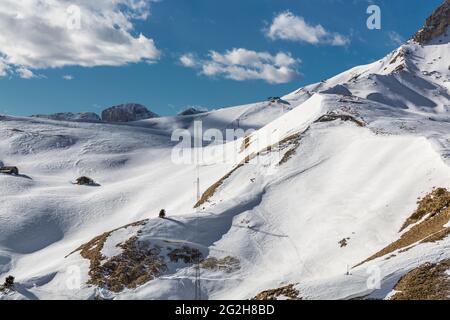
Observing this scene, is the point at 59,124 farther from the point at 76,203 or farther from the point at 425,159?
the point at 425,159

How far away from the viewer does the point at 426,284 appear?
19031 mm

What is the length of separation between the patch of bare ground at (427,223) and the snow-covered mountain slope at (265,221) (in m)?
0.11

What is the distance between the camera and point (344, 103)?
6794cm

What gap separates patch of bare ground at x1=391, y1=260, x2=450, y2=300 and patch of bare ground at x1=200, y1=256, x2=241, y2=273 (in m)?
13.3

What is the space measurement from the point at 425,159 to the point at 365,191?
5.53 m

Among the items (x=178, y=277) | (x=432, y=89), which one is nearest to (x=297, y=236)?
(x=178, y=277)

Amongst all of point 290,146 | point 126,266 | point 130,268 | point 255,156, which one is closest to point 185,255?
point 130,268

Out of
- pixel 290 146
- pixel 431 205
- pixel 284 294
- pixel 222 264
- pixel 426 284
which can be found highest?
pixel 290 146

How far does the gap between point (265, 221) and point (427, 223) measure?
511 inches

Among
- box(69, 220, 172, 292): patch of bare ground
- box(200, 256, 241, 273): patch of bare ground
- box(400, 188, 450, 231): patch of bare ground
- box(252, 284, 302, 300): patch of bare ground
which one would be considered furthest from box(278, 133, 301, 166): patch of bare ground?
box(252, 284, 302, 300): patch of bare ground

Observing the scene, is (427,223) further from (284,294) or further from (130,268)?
(130,268)

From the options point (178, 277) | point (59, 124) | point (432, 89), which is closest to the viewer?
point (178, 277)
